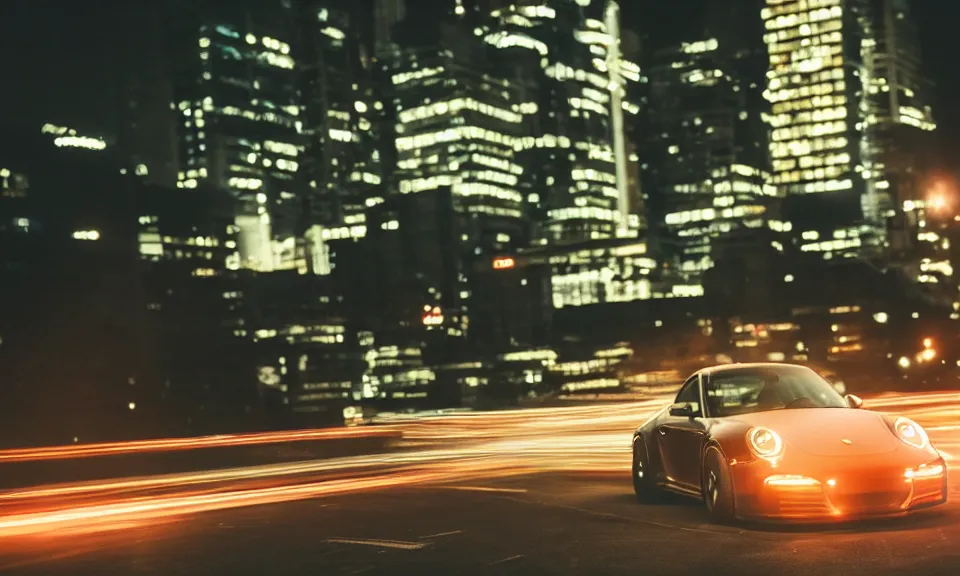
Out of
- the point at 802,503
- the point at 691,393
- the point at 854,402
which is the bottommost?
the point at 802,503

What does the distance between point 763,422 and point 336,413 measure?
77.3 metres

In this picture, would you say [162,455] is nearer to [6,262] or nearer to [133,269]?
[6,262]

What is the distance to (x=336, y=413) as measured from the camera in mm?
84438

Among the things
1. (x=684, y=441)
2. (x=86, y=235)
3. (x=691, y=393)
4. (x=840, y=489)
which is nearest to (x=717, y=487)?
(x=684, y=441)

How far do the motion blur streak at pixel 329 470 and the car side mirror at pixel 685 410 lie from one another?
505 centimetres

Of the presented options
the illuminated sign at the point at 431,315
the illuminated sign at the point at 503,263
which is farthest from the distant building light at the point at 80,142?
the illuminated sign at the point at 431,315

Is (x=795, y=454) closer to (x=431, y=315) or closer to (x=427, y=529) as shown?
(x=427, y=529)

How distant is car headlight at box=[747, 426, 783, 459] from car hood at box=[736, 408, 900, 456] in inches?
2.2

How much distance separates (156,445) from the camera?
76.8ft

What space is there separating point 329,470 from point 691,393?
34.3 ft

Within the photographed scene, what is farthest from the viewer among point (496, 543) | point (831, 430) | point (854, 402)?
point (854, 402)

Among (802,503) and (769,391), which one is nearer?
(802,503)

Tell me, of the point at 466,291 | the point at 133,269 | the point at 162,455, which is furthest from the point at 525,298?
the point at 162,455

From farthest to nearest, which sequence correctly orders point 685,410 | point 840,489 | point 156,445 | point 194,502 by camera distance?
point 156,445 → point 194,502 → point 685,410 → point 840,489
